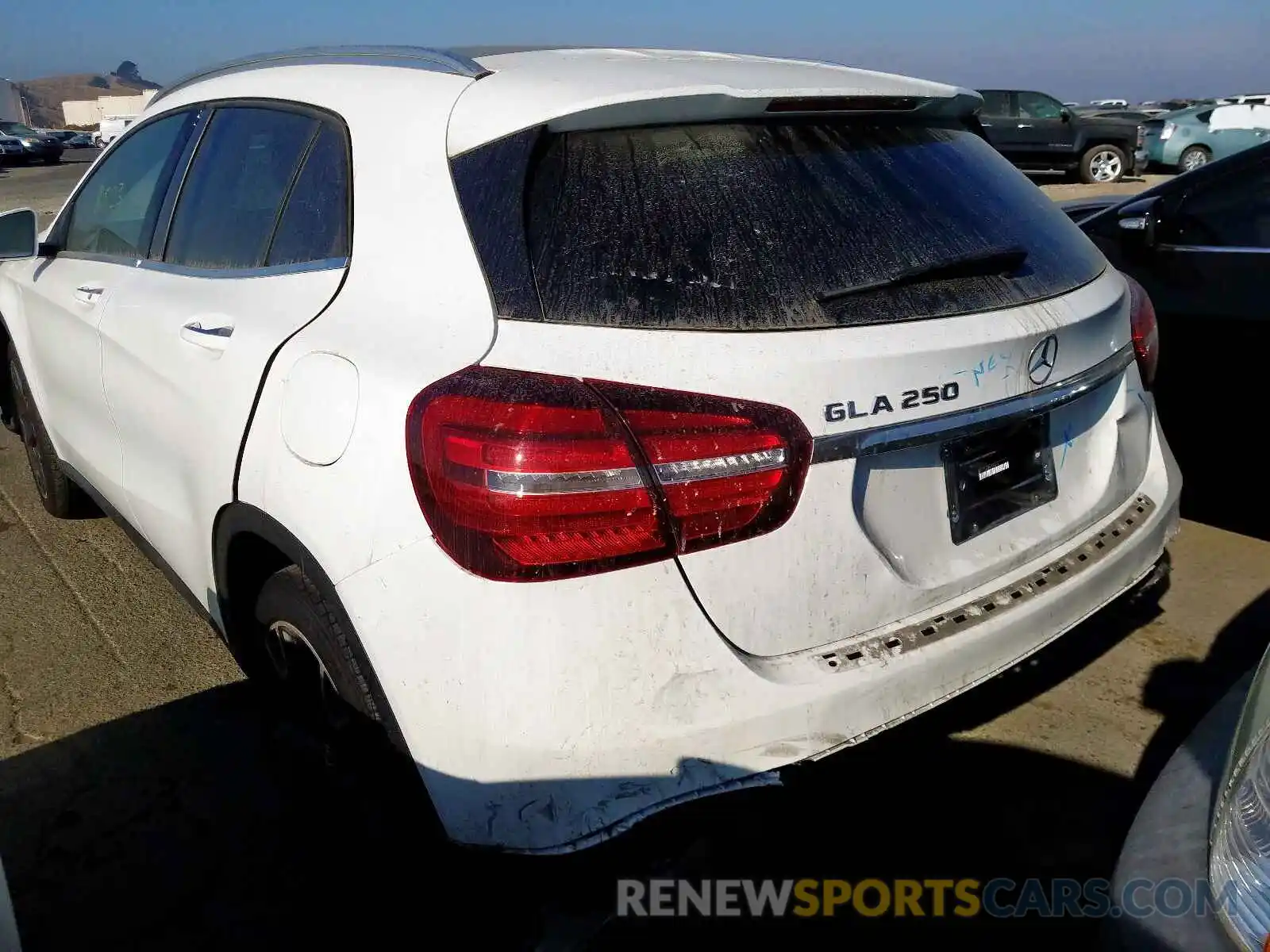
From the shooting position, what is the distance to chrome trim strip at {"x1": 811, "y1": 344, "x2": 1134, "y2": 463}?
1723 millimetres

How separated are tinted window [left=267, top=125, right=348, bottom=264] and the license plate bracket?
1286mm

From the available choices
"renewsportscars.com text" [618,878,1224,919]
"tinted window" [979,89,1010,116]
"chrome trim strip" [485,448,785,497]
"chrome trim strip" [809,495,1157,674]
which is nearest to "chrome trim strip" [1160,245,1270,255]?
"chrome trim strip" [809,495,1157,674]

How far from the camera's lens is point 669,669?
1659 millimetres

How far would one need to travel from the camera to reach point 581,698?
5.40 ft

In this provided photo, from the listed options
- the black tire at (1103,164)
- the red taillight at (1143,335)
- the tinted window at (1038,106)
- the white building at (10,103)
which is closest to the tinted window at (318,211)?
the red taillight at (1143,335)

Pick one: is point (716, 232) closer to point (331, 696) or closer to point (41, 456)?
point (331, 696)

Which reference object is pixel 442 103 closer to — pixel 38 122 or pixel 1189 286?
pixel 1189 286

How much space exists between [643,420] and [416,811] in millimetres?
856

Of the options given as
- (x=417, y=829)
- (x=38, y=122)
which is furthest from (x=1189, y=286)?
(x=38, y=122)

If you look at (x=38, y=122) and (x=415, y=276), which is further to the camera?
(x=38, y=122)

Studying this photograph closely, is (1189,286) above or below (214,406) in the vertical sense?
below

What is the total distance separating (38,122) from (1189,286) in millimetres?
110841

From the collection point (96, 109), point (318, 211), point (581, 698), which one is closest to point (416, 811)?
point (581, 698)

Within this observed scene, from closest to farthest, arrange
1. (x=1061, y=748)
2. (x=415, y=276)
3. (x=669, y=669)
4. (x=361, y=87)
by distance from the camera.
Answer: (x=669, y=669)
(x=415, y=276)
(x=361, y=87)
(x=1061, y=748)
